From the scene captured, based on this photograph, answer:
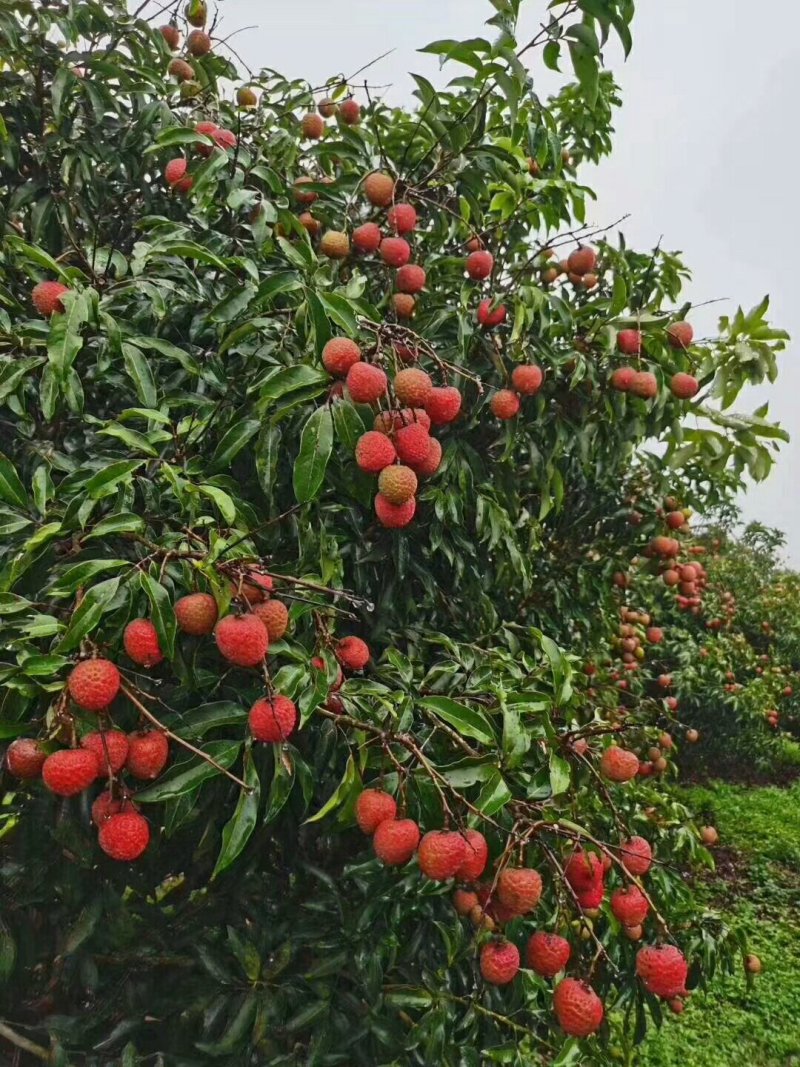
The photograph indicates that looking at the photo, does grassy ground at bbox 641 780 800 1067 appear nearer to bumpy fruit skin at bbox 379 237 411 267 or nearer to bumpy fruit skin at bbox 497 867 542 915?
bumpy fruit skin at bbox 497 867 542 915

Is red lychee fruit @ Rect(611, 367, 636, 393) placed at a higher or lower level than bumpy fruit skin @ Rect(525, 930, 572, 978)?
higher

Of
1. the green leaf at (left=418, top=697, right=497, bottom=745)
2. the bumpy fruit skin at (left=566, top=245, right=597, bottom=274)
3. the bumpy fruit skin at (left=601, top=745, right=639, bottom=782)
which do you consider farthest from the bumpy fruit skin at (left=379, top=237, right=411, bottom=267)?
the bumpy fruit skin at (left=601, top=745, right=639, bottom=782)

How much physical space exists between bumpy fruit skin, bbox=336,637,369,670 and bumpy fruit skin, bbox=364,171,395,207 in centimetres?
97

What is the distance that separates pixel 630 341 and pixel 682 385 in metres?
0.20

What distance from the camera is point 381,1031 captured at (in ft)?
4.33

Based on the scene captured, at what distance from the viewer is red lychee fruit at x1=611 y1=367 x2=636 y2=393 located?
76.1 inches

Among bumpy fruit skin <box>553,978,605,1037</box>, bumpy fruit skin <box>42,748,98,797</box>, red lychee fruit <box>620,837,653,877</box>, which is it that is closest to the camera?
bumpy fruit skin <box>42,748,98,797</box>

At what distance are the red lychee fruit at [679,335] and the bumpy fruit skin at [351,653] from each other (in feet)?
3.85

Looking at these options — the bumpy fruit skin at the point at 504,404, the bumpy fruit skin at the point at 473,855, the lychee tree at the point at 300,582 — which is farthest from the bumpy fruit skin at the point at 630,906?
the bumpy fruit skin at the point at 504,404

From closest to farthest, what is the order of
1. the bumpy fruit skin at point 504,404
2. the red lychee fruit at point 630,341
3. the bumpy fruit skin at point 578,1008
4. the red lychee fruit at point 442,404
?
the bumpy fruit skin at point 578,1008 < the red lychee fruit at point 442,404 < the bumpy fruit skin at point 504,404 < the red lychee fruit at point 630,341

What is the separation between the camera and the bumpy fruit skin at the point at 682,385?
2035 mm

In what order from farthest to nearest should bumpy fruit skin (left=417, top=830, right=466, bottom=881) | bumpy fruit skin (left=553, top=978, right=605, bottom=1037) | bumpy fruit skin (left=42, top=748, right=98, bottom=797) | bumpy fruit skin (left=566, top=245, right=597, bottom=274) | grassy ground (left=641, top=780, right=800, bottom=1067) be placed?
1. grassy ground (left=641, top=780, right=800, bottom=1067)
2. bumpy fruit skin (left=566, top=245, right=597, bottom=274)
3. bumpy fruit skin (left=553, top=978, right=605, bottom=1037)
4. bumpy fruit skin (left=417, top=830, right=466, bottom=881)
5. bumpy fruit skin (left=42, top=748, right=98, bottom=797)

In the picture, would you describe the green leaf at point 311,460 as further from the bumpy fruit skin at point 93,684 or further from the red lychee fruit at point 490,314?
the red lychee fruit at point 490,314

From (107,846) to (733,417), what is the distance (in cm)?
196
